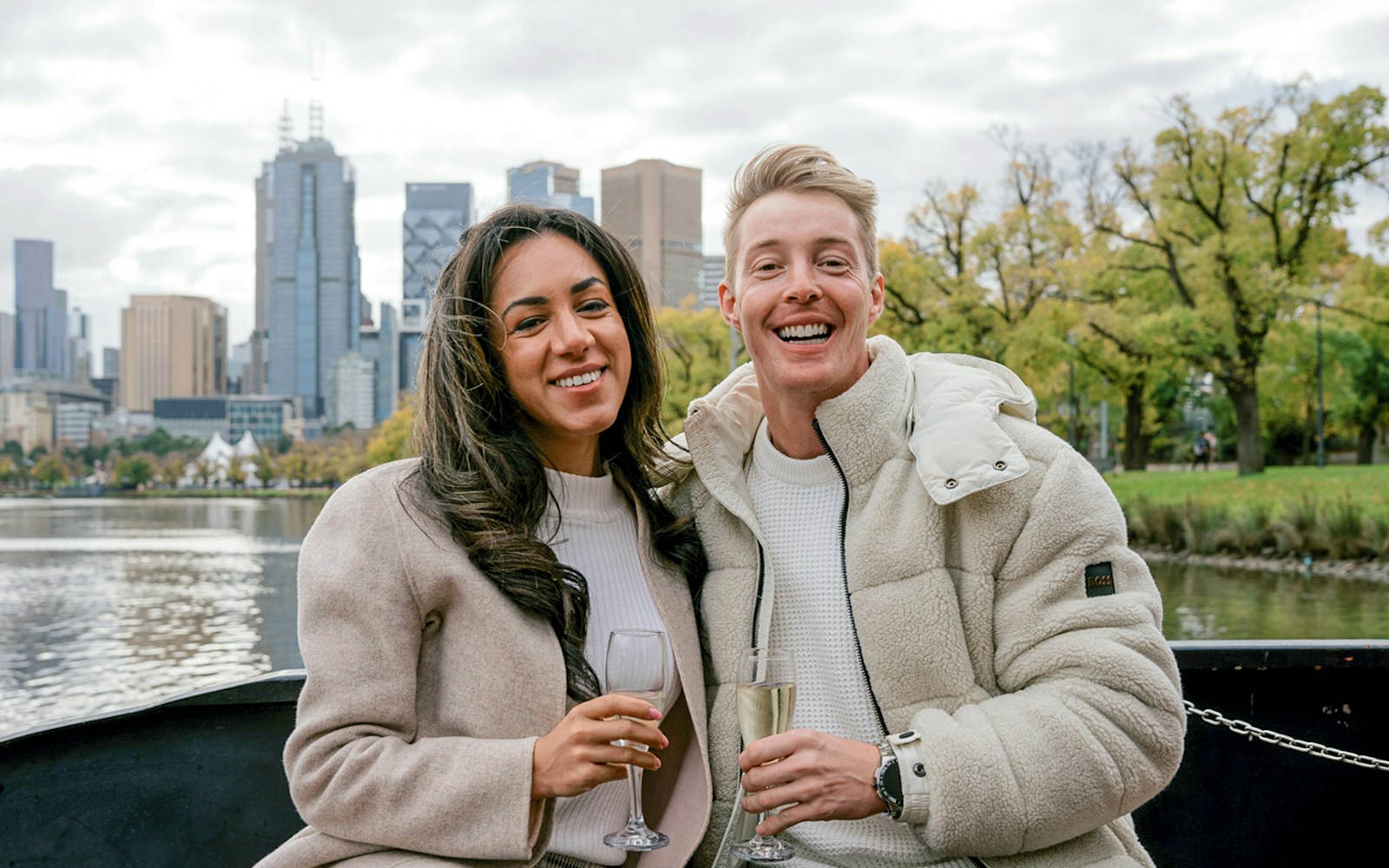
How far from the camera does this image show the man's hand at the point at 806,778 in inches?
80.0

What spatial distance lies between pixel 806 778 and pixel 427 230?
146499mm

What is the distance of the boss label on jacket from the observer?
2340 mm

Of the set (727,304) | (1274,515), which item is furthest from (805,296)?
(1274,515)

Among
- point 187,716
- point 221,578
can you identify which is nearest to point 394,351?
point 221,578

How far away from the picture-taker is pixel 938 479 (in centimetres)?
248

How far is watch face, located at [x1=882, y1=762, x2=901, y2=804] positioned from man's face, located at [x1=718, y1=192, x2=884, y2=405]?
0.98 m

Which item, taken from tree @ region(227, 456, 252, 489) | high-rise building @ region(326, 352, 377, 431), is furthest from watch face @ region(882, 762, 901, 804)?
high-rise building @ region(326, 352, 377, 431)

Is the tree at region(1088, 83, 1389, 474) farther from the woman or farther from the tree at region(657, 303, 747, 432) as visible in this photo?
the woman

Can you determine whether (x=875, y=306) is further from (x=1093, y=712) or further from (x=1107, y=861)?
(x=1107, y=861)

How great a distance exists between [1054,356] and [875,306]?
2602 centimetres

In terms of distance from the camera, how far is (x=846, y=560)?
104 inches

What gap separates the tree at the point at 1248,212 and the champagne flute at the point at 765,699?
27710mm

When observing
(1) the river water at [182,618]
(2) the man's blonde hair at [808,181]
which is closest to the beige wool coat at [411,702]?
(2) the man's blonde hair at [808,181]

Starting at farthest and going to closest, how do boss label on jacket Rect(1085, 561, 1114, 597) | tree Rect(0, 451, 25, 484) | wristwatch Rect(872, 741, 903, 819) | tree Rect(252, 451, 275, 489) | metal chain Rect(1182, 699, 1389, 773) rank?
tree Rect(0, 451, 25, 484), tree Rect(252, 451, 275, 489), metal chain Rect(1182, 699, 1389, 773), boss label on jacket Rect(1085, 561, 1114, 597), wristwatch Rect(872, 741, 903, 819)
